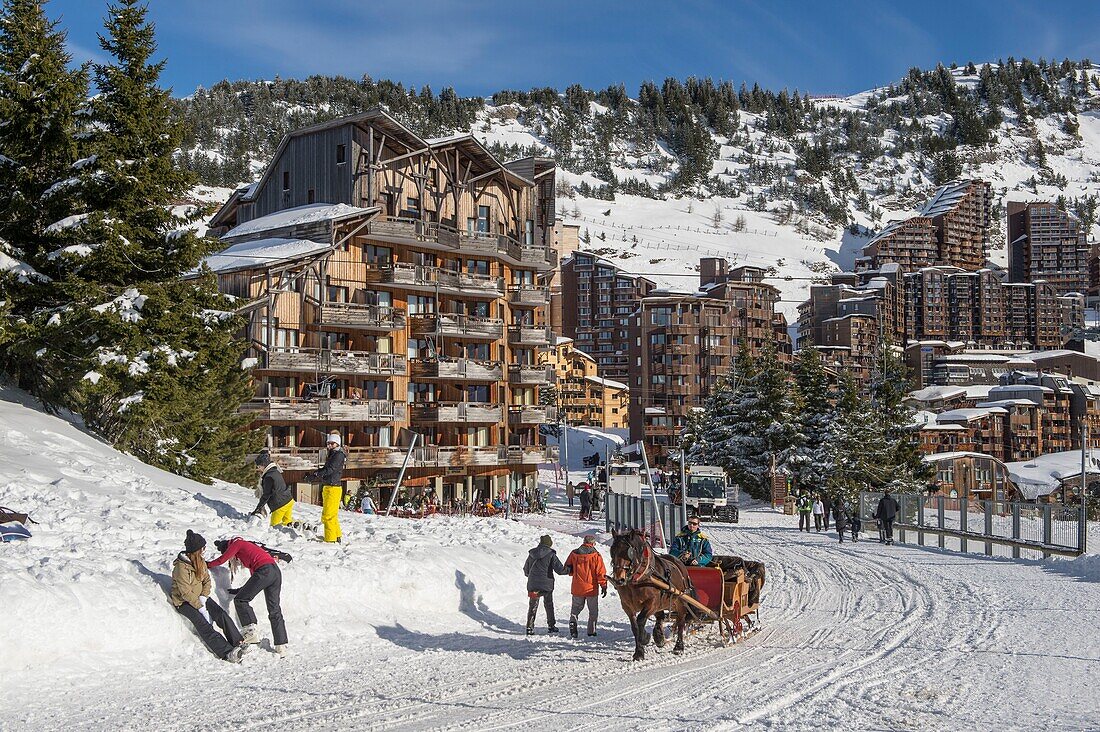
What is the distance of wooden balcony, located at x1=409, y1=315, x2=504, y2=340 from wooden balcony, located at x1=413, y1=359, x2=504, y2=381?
1439mm

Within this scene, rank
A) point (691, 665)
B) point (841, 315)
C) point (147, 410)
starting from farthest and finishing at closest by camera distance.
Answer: point (841, 315)
point (147, 410)
point (691, 665)

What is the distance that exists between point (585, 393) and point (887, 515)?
311ft

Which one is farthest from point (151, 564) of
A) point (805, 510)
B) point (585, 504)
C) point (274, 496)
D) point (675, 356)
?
point (675, 356)

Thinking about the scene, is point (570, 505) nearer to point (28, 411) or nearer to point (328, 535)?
point (28, 411)

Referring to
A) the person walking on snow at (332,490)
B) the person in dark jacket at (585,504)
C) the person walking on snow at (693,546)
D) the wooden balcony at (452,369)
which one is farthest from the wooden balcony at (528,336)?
the person walking on snow at (693,546)

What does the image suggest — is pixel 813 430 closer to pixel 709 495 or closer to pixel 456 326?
pixel 709 495

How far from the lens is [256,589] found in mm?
13766

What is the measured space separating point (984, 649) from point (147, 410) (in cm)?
1834

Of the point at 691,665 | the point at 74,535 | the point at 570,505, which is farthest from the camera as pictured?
the point at 570,505

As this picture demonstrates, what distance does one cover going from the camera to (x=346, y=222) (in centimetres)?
5366

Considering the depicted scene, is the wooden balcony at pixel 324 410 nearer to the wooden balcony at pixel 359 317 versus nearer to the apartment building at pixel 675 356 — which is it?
the wooden balcony at pixel 359 317

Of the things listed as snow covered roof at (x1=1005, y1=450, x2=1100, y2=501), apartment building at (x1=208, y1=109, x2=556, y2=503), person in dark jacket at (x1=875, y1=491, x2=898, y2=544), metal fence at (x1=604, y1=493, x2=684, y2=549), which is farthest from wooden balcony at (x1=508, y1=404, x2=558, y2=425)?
snow covered roof at (x1=1005, y1=450, x2=1100, y2=501)

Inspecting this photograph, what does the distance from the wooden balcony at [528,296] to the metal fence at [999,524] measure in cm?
2996

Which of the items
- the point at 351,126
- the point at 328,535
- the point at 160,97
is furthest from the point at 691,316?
the point at 328,535
